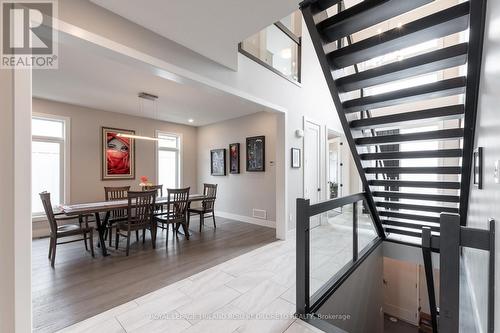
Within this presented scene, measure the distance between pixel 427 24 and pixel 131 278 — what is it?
3702 mm

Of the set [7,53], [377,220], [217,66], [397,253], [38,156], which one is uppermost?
[217,66]

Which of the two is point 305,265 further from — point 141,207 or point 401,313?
point 401,313

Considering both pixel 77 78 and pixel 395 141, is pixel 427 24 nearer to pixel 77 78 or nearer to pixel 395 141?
pixel 395 141

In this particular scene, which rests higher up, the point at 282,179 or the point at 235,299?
the point at 282,179

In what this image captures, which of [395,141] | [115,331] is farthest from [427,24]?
[115,331]

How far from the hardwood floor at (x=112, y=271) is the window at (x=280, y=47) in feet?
10.3

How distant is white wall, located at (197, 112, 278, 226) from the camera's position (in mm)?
5211

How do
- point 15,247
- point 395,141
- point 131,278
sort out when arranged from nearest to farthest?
point 15,247, point 395,141, point 131,278

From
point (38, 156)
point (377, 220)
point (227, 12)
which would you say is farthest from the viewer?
point (38, 156)

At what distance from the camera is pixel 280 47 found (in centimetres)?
437

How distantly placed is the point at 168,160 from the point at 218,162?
5.01 feet

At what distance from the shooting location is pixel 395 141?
2.46 metres

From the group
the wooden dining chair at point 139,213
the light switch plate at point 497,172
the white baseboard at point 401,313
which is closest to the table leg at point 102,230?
the wooden dining chair at point 139,213

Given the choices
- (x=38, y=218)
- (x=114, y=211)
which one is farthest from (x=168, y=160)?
(x=38, y=218)
